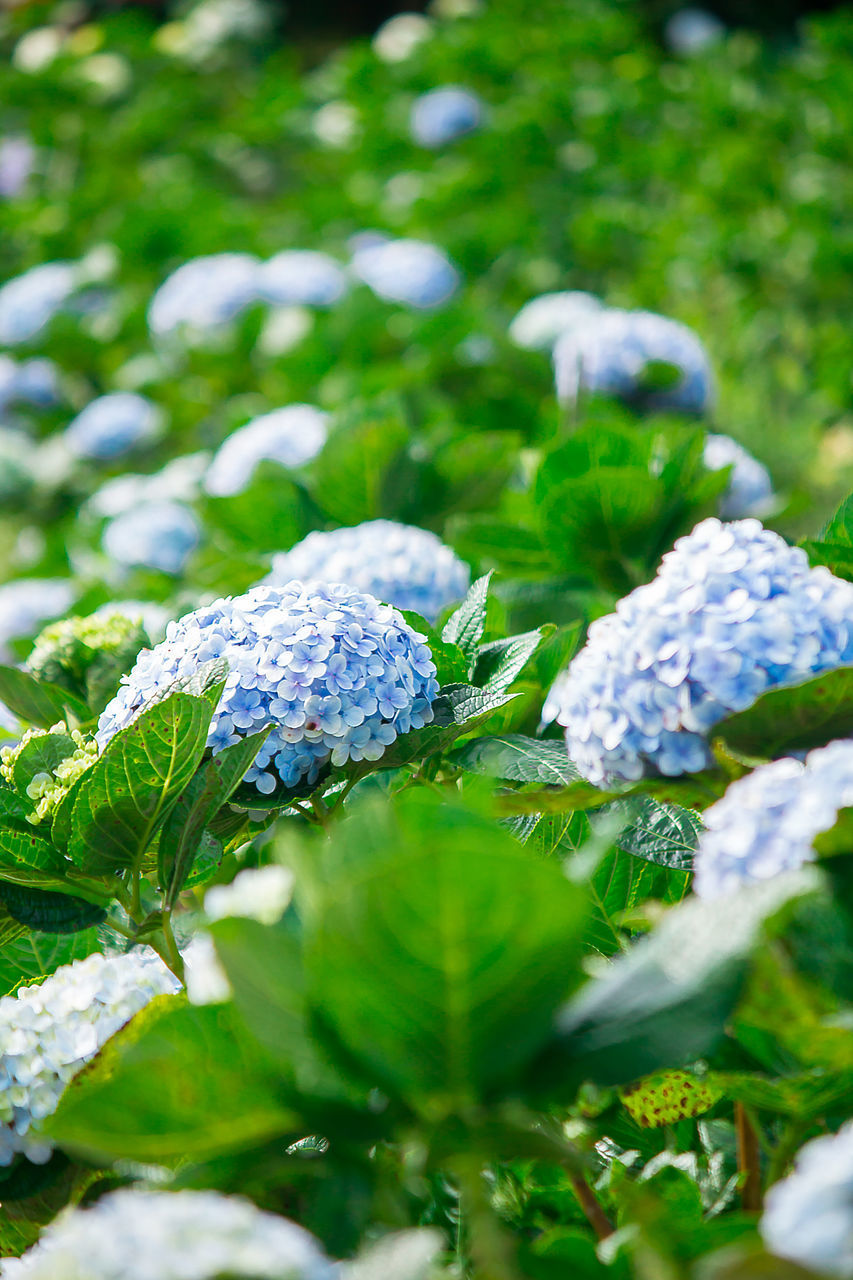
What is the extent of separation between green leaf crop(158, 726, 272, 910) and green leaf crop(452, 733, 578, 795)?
147 mm

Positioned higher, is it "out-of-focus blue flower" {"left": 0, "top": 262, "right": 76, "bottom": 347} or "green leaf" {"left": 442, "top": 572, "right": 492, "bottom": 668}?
"green leaf" {"left": 442, "top": 572, "right": 492, "bottom": 668}

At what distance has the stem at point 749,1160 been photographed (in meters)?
0.56

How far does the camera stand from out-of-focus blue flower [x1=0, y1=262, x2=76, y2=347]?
128 inches

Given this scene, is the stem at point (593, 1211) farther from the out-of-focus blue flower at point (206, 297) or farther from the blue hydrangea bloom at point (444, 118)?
the blue hydrangea bloom at point (444, 118)

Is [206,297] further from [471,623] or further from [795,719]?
[795,719]

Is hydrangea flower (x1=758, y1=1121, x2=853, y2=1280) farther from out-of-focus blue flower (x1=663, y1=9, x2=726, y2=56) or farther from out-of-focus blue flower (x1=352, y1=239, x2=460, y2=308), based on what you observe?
out-of-focus blue flower (x1=663, y1=9, x2=726, y2=56)

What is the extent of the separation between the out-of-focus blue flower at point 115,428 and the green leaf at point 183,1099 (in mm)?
2350

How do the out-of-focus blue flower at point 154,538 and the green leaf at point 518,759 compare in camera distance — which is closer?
the green leaf at point 518,759

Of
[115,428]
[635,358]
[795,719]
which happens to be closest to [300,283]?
[115,428]

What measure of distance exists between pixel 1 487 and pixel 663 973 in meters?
2.68

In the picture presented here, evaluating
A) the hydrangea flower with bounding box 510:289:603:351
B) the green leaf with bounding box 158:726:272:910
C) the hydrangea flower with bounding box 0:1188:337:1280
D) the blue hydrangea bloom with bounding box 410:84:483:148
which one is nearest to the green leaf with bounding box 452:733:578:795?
the green leaf with bounding box 158:726:272:910

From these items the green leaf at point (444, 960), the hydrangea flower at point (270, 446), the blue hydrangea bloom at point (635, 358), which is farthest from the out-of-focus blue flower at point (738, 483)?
Result: the green leaf at point (444, 960)

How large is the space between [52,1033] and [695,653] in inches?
17.0

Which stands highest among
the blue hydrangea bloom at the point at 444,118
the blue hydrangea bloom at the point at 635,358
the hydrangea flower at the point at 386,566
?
the hydrangea flower at the point at 386,566
